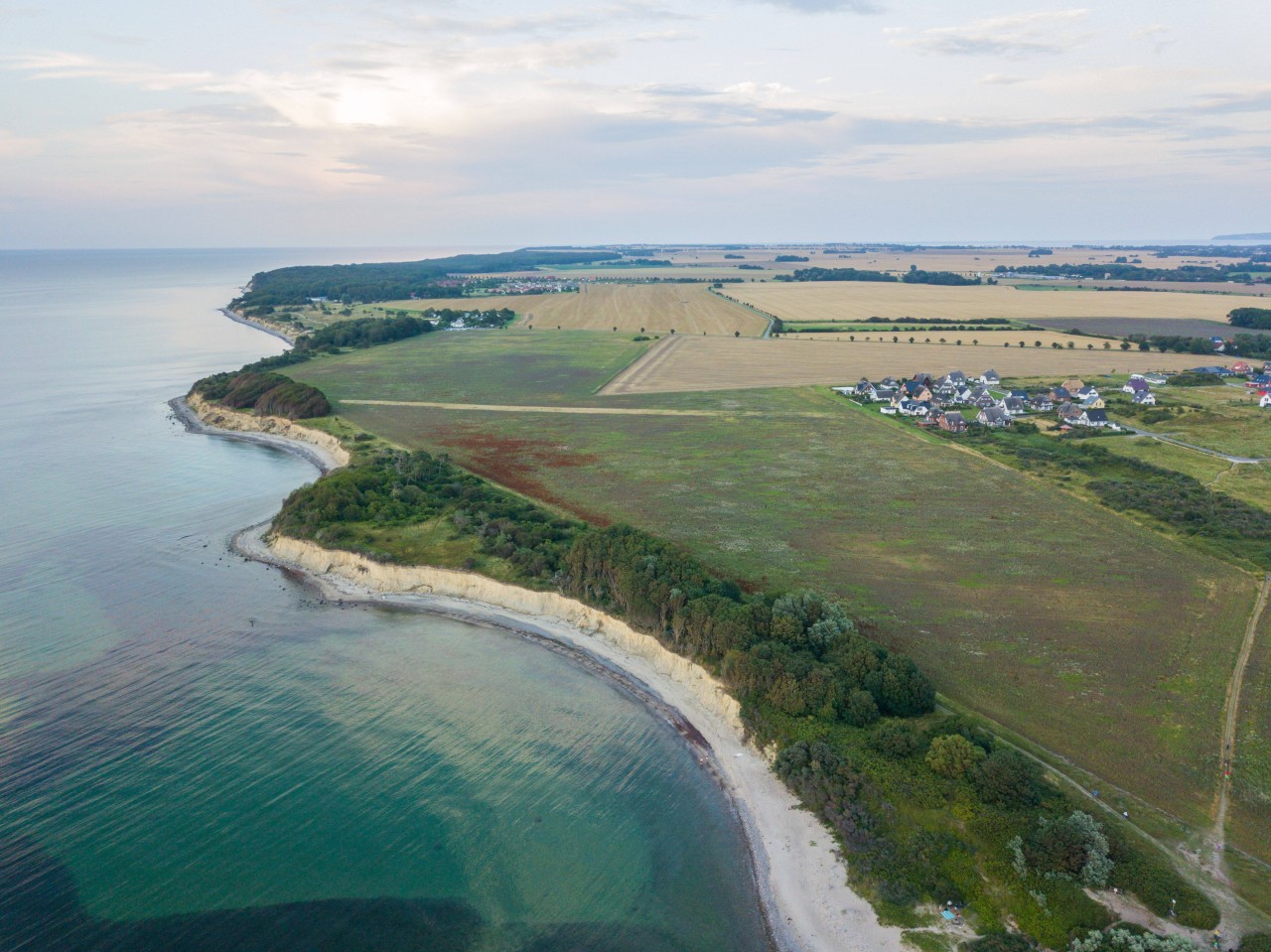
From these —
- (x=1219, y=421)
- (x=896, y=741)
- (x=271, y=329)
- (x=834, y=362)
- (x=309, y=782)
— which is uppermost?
(x=271, y=329)

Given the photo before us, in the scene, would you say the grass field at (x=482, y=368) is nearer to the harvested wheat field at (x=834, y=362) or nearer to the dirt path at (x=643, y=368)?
the dirt path at (x=643, y=368)

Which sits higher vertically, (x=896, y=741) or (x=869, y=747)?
(x=896, y=741)

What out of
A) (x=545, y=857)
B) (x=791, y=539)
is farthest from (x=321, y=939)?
(x=791, y=539)

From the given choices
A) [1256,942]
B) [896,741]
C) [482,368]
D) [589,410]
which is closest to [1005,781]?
[896,741]

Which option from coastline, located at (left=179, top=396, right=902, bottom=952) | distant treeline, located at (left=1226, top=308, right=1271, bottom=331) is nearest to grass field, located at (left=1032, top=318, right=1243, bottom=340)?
distant treeline, located at (left=1226, top=308, right=1271, bottom=331)

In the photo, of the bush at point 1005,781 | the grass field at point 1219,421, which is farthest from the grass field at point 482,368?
the bush at point 1005,781

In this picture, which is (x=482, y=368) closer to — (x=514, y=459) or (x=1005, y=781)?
(x=514, y=459)

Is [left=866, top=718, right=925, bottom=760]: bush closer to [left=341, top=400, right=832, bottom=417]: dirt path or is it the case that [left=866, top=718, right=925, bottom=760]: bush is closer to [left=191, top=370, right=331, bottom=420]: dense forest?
[left=341, top=400, right=832, bottom=417]: dirt path
